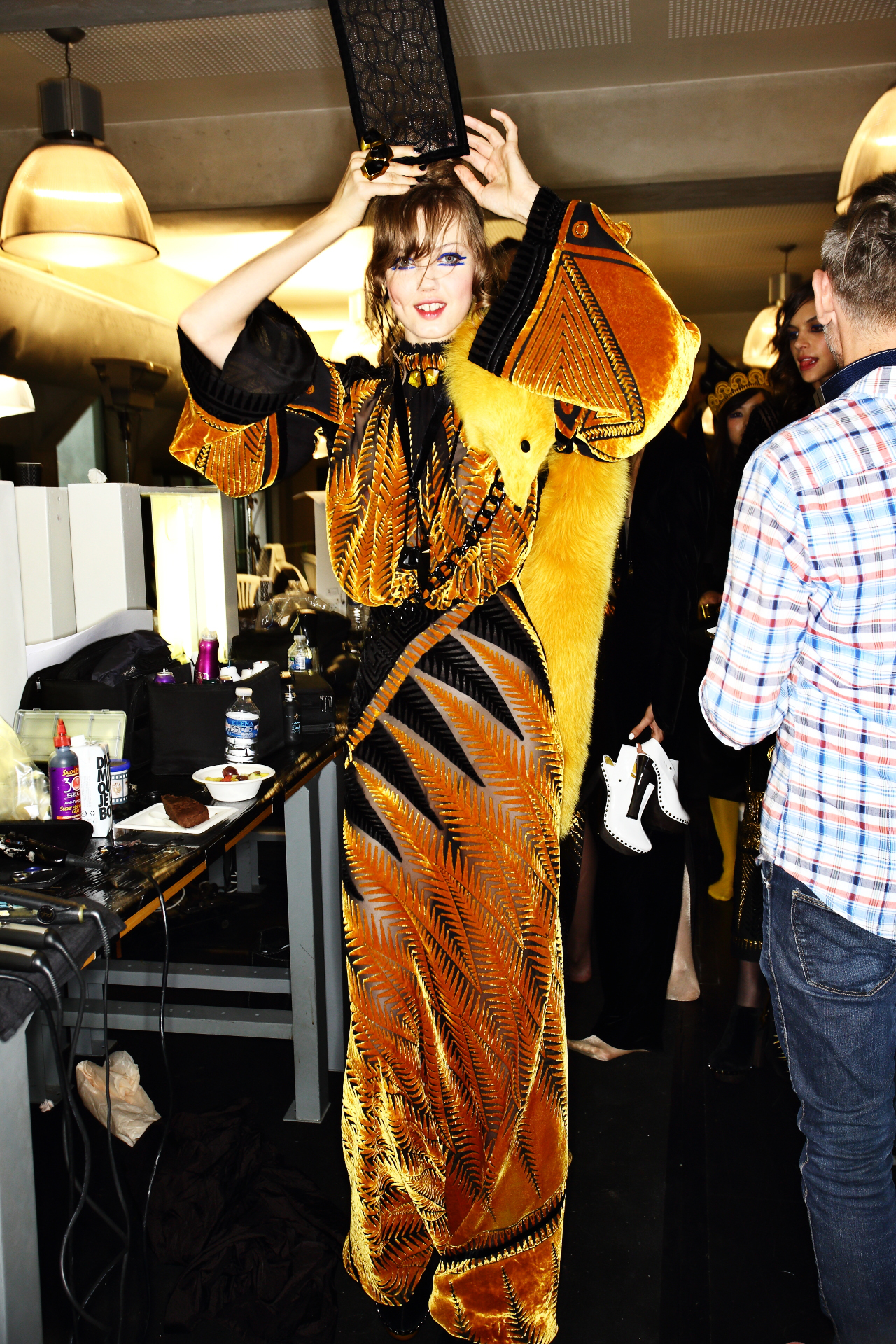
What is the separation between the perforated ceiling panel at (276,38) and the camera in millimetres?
3922

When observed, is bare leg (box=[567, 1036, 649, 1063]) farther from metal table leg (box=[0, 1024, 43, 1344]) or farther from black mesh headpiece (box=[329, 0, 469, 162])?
black mesh headpiece (box=[329, 0, 469, 162])

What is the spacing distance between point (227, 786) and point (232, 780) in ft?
0.09

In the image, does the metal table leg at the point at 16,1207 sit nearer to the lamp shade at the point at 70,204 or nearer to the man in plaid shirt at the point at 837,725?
the man in plaid shirt at the point at 837,725

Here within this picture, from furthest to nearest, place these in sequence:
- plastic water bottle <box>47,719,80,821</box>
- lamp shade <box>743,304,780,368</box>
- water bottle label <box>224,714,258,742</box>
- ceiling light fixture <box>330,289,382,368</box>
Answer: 1. lamp shade <box>743,304,780,368</box>
2. ceiling light fixture <box>330,289,382,368</box>
3. water bottle label <box>224,714,258,742</box>
4. plastic water bottle <box>47,719,80,821</box>

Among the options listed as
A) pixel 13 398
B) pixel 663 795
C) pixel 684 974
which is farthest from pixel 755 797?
pixel 13 398

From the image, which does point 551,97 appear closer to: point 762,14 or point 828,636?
point 762,14

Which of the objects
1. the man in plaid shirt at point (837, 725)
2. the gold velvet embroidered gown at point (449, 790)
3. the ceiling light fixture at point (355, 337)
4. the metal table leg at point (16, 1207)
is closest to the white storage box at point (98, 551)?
the gold velvet embroidered gown at point (449, 790)

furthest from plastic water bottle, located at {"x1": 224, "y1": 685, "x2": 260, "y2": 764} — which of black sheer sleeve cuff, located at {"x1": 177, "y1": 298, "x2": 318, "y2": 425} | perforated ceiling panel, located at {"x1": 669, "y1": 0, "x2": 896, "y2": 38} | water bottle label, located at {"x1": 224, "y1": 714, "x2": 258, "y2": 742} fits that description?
perforated ceiling panel, located at {"x1": 669, "y1": 0, "x2": 896, "y2": 38}

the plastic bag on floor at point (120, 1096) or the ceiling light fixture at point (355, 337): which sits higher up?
the ceiling light fixture at point (355, 337)

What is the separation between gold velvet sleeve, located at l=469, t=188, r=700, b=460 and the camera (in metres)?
1.31

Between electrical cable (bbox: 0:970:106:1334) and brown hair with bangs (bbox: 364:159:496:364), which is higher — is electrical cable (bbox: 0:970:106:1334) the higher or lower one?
the lower one

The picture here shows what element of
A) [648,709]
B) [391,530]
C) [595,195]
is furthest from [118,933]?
[595,195]

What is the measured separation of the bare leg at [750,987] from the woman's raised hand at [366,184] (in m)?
1.85

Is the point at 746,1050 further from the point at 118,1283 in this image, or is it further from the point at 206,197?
the point at 206,197
